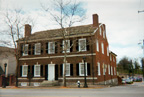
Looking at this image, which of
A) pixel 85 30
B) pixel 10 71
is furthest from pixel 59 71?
pixel 10 71

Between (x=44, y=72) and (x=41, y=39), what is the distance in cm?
554

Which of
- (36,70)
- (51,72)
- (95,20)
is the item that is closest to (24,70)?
(36,70)

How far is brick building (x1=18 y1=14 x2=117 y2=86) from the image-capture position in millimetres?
22875

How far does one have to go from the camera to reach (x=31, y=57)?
2758cm

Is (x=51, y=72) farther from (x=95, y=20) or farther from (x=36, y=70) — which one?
(x=95, y=20)

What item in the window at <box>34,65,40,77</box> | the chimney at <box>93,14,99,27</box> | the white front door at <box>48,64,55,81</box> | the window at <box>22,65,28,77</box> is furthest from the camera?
the window at <box>22,65,28,77</box>

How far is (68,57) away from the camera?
24.4 metres

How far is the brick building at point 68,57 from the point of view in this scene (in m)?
22.9

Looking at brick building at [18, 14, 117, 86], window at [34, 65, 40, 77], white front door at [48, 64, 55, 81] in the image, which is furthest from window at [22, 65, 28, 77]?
white front door at [48, 64, 55, 81]

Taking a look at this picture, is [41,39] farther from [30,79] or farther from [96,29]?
[96,29]

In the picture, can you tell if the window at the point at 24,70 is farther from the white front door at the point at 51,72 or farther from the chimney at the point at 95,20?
the chimney at the point at 95,20

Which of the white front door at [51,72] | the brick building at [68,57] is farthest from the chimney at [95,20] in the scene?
the white front door at [51,72]

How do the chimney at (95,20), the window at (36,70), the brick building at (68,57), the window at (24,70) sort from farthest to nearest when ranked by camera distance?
the window at (24,70) → the window at (36,70) → the chimney at (95,20) → the brick building at (68,57)

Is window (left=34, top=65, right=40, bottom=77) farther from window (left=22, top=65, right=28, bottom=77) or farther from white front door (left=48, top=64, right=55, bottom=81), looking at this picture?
white front door (left=48, top=64, right=55, bottom=81)
